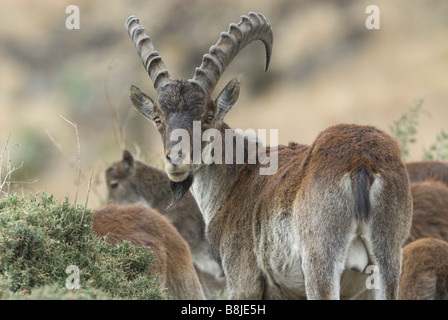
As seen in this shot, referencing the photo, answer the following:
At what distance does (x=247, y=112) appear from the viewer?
34.9 metres

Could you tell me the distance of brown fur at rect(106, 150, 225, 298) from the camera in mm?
13789

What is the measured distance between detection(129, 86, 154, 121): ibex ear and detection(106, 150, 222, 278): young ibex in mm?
4591

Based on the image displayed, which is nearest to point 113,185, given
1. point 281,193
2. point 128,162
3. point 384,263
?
point 128,162

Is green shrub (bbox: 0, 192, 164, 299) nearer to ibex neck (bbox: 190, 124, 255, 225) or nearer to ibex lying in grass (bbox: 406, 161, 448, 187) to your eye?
ibex neck (bbox: 190, 124, 255, 225)

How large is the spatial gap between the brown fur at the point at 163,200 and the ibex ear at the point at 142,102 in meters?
A: 4.43

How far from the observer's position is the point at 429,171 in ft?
43.8

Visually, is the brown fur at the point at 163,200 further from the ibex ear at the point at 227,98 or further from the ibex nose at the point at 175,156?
the ibex nose at the point at 175,156

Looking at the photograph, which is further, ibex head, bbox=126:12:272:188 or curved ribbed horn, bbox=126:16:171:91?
curved ribbed horn, bbox=126:16:171:91

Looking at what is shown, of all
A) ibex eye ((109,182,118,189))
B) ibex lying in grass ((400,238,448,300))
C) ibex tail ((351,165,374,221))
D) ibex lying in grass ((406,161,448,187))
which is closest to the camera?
ibex tail ((351,165,374,221))

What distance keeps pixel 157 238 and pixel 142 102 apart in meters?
1.47

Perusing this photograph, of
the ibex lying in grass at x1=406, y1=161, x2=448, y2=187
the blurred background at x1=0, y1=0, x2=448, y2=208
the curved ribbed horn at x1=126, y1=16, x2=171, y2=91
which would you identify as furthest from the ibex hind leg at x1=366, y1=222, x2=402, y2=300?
the blurred background at x1=0, y1=0, x2=448, y2=208

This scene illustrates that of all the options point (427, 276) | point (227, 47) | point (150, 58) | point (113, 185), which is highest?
point (113, 185)

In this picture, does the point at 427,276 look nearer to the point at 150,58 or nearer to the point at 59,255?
the point at 150,58

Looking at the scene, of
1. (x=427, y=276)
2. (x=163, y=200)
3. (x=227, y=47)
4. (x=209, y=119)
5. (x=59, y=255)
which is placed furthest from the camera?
(x=163, y=200)
